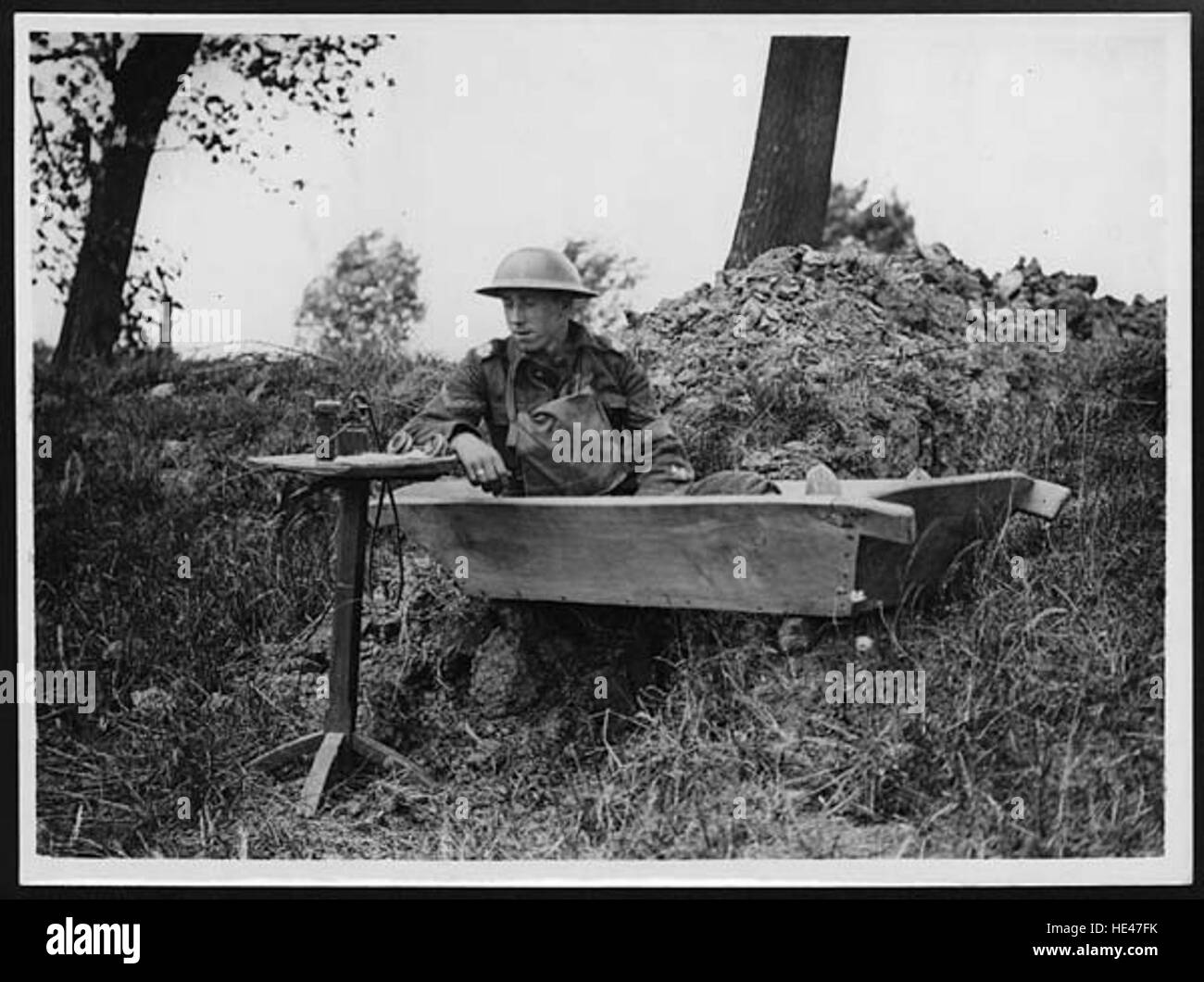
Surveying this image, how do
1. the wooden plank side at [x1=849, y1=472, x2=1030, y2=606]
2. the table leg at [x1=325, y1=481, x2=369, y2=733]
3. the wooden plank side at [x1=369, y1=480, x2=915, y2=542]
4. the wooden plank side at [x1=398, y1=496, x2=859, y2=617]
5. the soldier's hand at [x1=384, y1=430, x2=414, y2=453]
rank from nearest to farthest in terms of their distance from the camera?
the wooden plank side at [x1=369, y1=480, x2=915, y2=542], the wooden plank side at [x1=398, y1=496, x2=859, y2=617], the wooden plank side at [x1=849, y1=472, x2=1030, y2=606], the table leg at [x1=325, y1=481, x2=369, y2=733], the soldier's hand at [x1=384, y1=430, x2=414, y2=453]

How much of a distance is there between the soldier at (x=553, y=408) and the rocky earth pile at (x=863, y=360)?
0.46ft

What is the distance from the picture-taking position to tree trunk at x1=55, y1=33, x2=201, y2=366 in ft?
17.2

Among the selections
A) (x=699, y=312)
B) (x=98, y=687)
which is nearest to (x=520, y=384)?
(x=699, y=312)

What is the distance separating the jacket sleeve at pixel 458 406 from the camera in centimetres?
518

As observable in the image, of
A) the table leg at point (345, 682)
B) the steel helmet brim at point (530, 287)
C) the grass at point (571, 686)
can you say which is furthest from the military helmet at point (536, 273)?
the table leg at point (345, 682)

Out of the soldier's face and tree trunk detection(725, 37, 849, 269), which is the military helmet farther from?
tree trunk detection(725, 37, 849, 269)

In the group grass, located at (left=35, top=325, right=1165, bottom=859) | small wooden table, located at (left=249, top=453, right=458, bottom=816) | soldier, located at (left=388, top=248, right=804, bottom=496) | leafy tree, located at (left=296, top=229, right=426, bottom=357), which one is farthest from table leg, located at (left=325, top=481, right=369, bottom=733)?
leafy tree, located at (left=296, top=229, right=426, bottom=357)

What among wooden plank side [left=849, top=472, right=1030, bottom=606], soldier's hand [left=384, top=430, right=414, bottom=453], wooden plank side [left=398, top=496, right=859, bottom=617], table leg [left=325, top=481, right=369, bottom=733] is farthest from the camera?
soldier's hand [left=384, top=430, right=414, bottom=453]

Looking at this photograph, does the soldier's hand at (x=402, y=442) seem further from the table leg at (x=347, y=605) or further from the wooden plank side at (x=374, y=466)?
the table leg at (x=347, y=605)

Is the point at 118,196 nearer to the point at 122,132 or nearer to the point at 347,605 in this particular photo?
the point at 122,132

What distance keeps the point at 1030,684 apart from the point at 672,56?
2173 mm

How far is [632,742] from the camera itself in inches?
206

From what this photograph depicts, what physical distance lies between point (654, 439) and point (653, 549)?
1.38ft

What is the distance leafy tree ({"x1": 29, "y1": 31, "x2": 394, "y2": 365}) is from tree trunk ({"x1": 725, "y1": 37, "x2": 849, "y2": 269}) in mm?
1244
